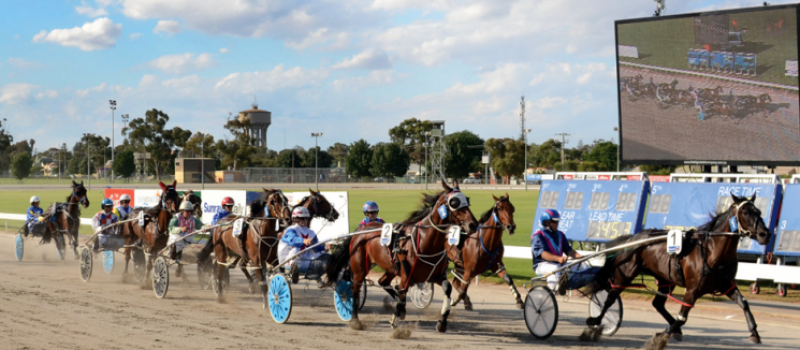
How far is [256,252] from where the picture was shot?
1076 centimetres

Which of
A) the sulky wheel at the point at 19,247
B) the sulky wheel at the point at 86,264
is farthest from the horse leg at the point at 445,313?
the sulky wheel at the point at 19,247

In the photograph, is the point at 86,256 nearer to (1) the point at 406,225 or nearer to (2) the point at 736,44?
(1) the point at 406,225

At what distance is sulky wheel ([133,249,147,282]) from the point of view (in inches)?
544

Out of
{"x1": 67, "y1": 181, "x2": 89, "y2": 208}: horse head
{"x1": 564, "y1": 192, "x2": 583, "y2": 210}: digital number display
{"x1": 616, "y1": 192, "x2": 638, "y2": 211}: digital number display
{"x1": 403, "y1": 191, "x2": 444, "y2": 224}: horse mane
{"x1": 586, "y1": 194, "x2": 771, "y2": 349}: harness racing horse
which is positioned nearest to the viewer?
{"x1": 586, "y1": 194, "x2": 771, "y2": 349}: harness racing horse

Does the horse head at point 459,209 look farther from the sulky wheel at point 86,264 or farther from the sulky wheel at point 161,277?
the sulky wheel at point 86,264

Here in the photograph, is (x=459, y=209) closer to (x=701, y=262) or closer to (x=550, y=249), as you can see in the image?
(x=550, y=249)

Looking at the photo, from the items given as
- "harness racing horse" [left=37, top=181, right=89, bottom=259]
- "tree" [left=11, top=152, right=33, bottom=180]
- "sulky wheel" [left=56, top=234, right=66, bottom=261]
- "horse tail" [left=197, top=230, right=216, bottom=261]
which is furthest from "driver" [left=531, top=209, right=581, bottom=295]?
"tree" [left=11, top=152, right=33, bottom=180]

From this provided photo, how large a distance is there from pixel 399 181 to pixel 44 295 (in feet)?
298

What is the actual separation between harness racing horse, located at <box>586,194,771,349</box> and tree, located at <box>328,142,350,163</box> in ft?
427

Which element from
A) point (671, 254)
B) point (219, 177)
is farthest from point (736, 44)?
point (219, 177)

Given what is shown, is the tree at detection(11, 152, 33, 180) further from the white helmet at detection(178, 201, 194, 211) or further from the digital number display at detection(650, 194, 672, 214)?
the digital number display at detection(650, 194, 672, 214)

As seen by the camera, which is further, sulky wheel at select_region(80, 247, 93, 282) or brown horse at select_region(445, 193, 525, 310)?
sulky wheel at select_region(80, 247, 93, 282)

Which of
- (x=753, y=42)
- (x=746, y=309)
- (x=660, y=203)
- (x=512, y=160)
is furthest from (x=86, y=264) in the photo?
(x=512, y=160)

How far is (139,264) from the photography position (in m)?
13.9
